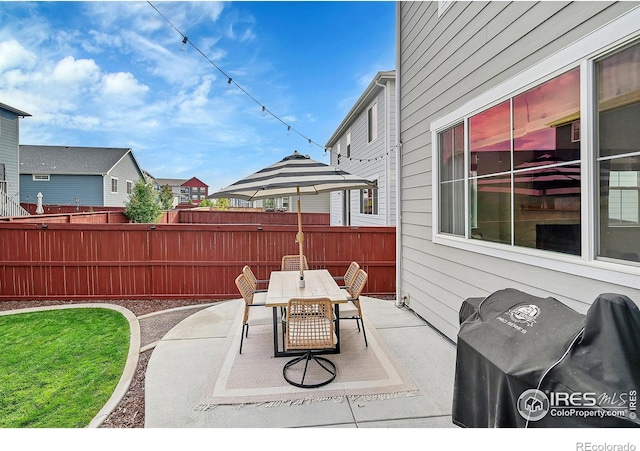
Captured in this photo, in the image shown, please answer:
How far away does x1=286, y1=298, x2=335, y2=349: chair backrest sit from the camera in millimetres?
2945

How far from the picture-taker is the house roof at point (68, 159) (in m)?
21.0

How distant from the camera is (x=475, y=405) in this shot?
5.00 feet

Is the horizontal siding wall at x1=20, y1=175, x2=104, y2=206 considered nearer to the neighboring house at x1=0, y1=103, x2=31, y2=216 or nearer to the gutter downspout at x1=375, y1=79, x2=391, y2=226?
the neighboring house at x1=0, y1=103, x2=31, y2=216

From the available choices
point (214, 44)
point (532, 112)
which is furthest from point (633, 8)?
point (214, 44)

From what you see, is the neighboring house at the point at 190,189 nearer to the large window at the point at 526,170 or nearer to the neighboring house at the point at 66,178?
the neighboring house at the point at 66,178

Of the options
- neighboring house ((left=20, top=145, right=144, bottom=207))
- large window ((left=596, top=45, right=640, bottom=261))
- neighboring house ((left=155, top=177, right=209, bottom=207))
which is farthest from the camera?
neighboring house ((left=155, top=177, right=209, bottom=207))

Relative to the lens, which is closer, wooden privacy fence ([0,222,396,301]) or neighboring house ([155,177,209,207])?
wooden privacy fence ([0,222,396,301])

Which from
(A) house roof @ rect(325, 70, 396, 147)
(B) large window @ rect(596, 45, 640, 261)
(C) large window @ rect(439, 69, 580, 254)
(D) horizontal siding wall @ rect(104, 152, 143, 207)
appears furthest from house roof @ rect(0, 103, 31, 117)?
(B) large window @ rect(596, 45, 640, 261)

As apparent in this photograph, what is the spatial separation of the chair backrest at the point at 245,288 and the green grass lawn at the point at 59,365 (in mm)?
1449

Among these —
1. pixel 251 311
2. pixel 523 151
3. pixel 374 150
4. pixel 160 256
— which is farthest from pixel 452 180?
pixel 374 150

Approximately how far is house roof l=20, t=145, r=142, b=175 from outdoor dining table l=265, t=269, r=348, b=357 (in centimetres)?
2202

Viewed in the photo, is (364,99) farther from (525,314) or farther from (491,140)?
(525,314)

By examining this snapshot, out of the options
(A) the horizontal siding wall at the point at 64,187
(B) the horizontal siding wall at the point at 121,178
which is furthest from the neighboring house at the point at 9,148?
(B) the horizontal siding wall at the point at 121,178
